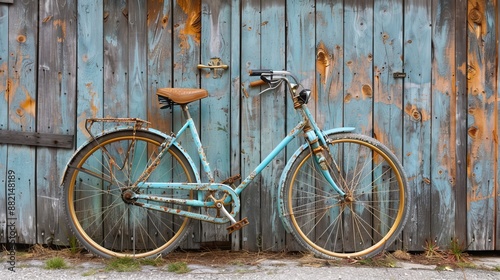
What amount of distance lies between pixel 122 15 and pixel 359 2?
5.86 feet

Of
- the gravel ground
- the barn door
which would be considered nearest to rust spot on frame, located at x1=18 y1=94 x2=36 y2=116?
the gravel ground

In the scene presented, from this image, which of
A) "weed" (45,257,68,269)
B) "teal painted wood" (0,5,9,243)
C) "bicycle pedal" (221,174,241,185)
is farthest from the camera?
"teal painted wood" (0,5,9,243)

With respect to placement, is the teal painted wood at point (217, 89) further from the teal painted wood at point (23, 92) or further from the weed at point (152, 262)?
the teal painted wood at point (23, 92)

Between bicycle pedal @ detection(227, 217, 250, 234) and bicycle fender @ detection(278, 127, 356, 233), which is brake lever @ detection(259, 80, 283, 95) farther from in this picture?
bicycle pedal @ detection(227, 217, 250, 234)

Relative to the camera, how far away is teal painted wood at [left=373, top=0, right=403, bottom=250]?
427 centimetres

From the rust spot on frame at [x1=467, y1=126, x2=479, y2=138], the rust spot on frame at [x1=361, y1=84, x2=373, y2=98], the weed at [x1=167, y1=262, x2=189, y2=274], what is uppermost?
the rust spot on frame at [x1=361, y1=84, x2=373, y2=98]

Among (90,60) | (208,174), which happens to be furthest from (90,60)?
(208,174)

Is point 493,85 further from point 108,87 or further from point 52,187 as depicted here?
point 52,187

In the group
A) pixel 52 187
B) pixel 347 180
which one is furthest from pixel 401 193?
pixel 52 187

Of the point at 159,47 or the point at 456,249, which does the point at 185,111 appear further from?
the point at 456,249

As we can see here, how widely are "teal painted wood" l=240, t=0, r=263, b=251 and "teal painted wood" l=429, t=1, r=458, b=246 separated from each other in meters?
1.33

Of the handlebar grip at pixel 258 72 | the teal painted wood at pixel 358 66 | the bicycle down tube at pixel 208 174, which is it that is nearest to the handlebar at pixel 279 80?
the handlebar grip at pixel 258 72

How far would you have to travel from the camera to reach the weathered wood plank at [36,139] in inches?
165

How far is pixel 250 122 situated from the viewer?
14.0 ft
